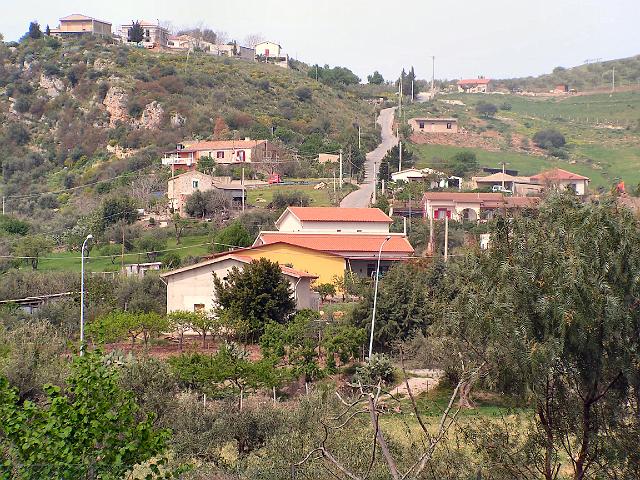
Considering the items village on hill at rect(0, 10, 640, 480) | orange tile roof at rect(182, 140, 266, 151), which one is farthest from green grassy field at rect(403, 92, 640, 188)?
orange tile roof at rect(182, 140, 266, 151)

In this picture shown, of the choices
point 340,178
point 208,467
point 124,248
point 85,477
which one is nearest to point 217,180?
point 340,178

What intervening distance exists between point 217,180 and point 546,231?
55792 millimetres

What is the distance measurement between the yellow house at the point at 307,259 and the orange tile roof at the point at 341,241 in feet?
7.08

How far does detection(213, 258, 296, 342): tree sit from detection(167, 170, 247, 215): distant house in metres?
28.3

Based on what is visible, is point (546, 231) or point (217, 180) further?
point (217, 180)

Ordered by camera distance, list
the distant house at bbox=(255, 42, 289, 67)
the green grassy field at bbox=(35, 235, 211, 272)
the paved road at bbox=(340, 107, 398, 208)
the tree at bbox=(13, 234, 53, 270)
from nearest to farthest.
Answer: the green grassy field at bbox=(35, 235, 211, 272) → the tree at bbox=(13, 234, 53, 270) → the paved road at bbox=(340, 107, 398, 208) → the distant house at bbox=(255, 42, 289, 67)

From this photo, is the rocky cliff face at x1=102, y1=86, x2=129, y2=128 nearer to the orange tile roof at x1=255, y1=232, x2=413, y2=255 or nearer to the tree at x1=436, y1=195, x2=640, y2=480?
the orange tile roof at x1=255, y1=232, x2=413, y2=255

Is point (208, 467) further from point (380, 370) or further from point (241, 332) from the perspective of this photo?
point (241, 332)

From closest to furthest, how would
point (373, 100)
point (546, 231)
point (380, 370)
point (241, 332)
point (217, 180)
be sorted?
point (546, 231)
point (380, 370)
point (241, 332)
point (217, 180)
point (373, 100)

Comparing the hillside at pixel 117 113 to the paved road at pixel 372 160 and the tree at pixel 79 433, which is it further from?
the tree at pixel 79 433

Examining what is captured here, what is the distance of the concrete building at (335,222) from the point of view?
53.2m

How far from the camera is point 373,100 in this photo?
123m

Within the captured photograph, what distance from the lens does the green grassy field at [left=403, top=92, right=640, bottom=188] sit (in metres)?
87.8

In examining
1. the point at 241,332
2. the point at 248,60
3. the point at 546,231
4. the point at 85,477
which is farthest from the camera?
the point at 248,60
